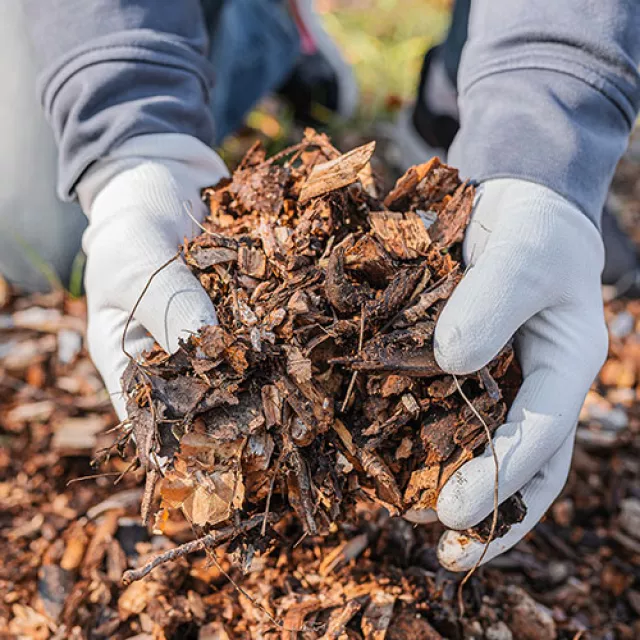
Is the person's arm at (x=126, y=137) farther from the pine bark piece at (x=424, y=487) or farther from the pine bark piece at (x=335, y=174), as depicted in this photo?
the pine bark piece at (x=424, y=487)

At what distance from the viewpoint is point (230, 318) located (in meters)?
1.62

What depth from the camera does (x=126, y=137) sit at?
208 cm

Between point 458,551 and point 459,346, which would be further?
point 458,551

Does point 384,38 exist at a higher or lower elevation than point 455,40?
lower

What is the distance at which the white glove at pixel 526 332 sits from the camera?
159 centimetres

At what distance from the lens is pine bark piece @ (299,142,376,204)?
1.68m

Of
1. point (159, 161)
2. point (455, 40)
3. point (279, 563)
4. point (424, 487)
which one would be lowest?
point (279, 563)

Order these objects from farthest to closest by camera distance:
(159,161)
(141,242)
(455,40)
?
(455,40) → (159,161) → (141,242)

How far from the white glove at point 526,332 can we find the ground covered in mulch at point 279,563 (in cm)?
18

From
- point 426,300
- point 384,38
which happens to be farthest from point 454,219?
point 384,38

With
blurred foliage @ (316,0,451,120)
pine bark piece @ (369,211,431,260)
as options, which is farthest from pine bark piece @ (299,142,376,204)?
blurred foliage @ (316,0,451,120)

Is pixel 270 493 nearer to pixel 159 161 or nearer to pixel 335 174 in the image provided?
pixel 335 174

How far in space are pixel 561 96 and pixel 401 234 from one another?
27.8 inches

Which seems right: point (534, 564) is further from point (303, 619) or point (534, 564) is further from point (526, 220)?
point (526, 220)
